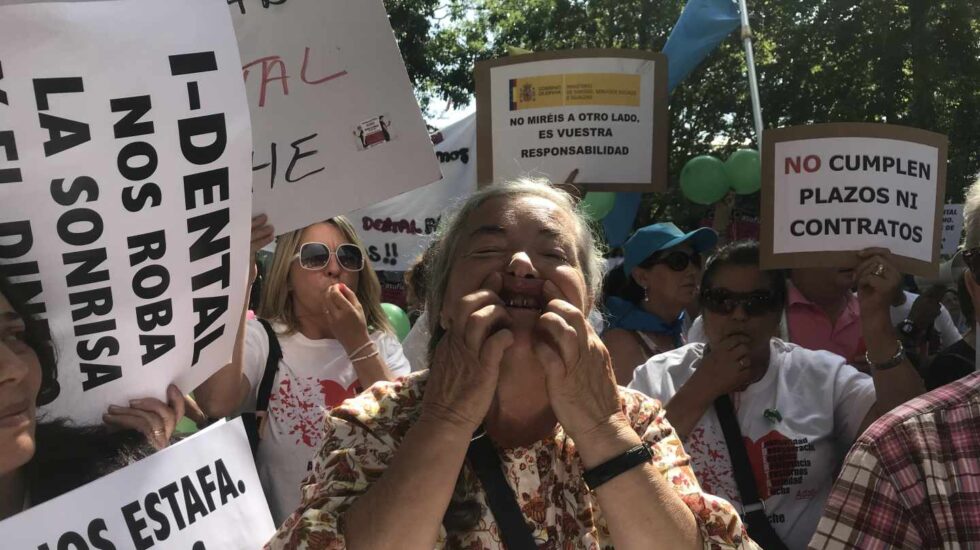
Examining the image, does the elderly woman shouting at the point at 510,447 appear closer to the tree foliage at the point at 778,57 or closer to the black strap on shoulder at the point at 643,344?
the black strap on shoulder at the point at 643,344

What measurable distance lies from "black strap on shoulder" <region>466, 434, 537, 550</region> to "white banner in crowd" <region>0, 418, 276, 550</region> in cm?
49

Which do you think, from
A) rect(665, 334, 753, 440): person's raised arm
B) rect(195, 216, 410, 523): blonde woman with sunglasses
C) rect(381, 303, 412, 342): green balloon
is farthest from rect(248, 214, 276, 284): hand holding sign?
rect(381, 303, 412, 342): green balloon

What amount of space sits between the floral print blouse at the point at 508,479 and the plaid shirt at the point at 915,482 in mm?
232

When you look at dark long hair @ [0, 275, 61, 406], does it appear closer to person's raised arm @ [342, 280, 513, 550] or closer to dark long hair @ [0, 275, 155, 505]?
dark long hair @ [0, 275, 155, 505]

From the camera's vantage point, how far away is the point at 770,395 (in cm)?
301

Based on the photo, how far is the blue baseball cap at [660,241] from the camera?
391cm

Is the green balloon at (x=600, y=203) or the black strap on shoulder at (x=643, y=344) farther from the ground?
the green balloon at (x=600, y=203)

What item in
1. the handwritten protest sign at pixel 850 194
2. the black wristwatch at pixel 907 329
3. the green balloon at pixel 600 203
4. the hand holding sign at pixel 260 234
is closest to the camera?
the hand holding sign at pixel 260 234

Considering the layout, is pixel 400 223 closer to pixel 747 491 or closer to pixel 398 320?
pixel 398 320

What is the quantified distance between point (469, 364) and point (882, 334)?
71.6 inches

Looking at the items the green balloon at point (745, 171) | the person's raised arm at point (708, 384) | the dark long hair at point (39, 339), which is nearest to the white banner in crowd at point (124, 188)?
the dark long hair at point (39, 339)

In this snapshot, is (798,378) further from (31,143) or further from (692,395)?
(31,143)

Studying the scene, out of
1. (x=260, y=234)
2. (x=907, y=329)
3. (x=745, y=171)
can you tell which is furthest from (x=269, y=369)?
(x=745, y=171)

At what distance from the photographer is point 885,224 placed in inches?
128
